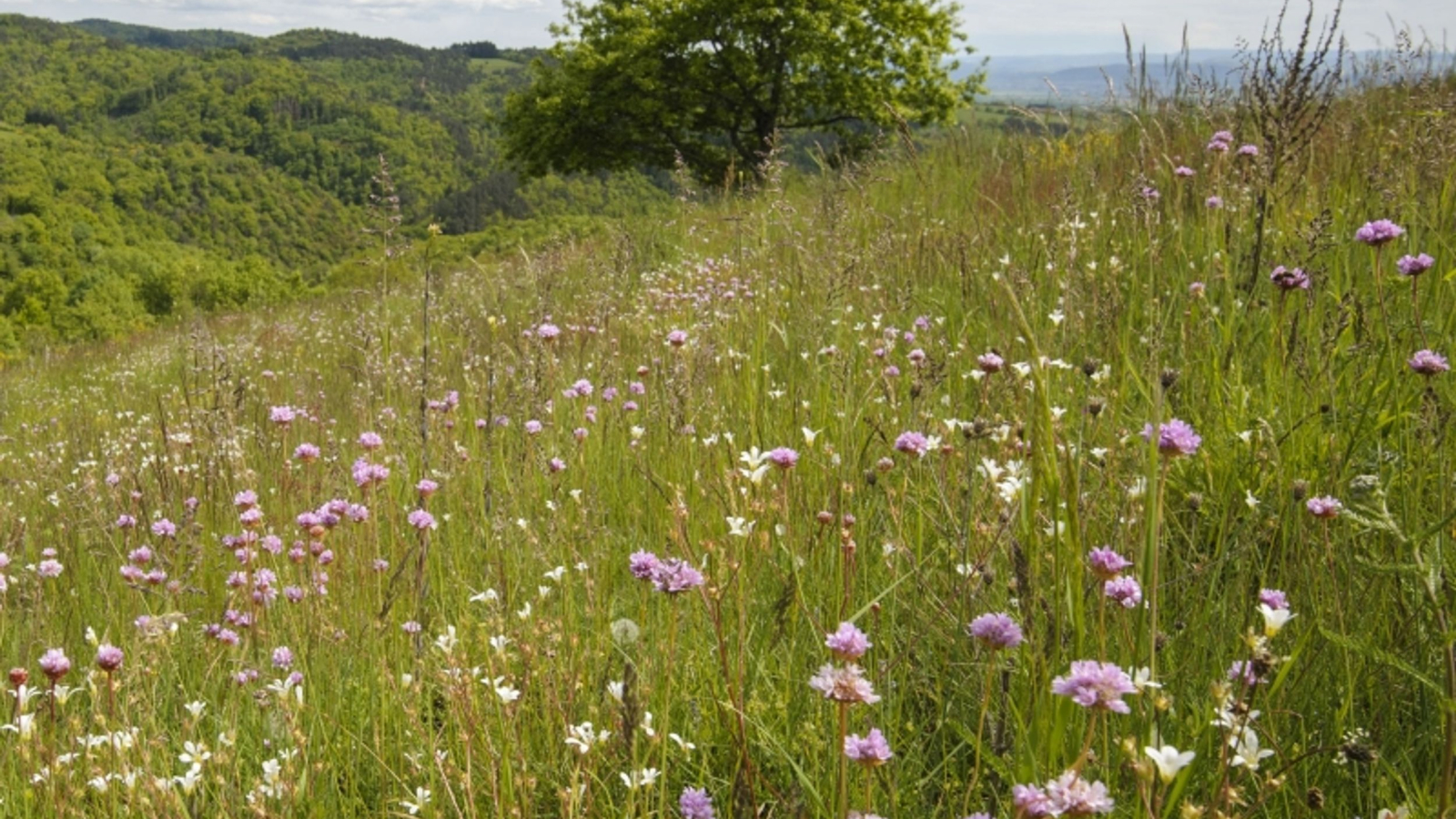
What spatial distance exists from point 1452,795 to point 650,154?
101 ft

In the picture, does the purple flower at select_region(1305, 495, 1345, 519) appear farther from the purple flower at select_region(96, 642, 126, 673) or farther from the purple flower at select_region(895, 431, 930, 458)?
the purple flower at select_region(96, 642, 126, 673)

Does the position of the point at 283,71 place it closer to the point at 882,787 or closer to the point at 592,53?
the point at 592,53

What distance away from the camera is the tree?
1081 inches

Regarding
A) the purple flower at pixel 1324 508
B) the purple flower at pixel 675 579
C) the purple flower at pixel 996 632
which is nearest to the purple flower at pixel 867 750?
the purple flower at pixel 996 632

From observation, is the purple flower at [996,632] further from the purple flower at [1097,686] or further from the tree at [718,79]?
the tree at [718,79]

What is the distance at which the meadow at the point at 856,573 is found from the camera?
1.26 m

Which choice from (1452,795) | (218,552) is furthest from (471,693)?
(218,552)

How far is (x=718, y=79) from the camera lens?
28672 mm

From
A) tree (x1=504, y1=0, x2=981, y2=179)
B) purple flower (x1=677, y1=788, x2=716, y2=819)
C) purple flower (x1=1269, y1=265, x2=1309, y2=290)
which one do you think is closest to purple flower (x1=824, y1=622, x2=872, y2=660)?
purple flower (x1=677, y1=788, x2=716, y2=819)

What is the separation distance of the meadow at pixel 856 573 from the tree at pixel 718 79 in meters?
24.8

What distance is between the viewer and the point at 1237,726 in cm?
100

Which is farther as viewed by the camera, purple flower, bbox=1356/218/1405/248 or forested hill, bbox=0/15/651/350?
forested hill, bbox=0/15/651/350

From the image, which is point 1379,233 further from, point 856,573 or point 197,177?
point 197,177

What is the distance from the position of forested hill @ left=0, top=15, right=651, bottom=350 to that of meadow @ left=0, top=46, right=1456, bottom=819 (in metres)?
59.0
